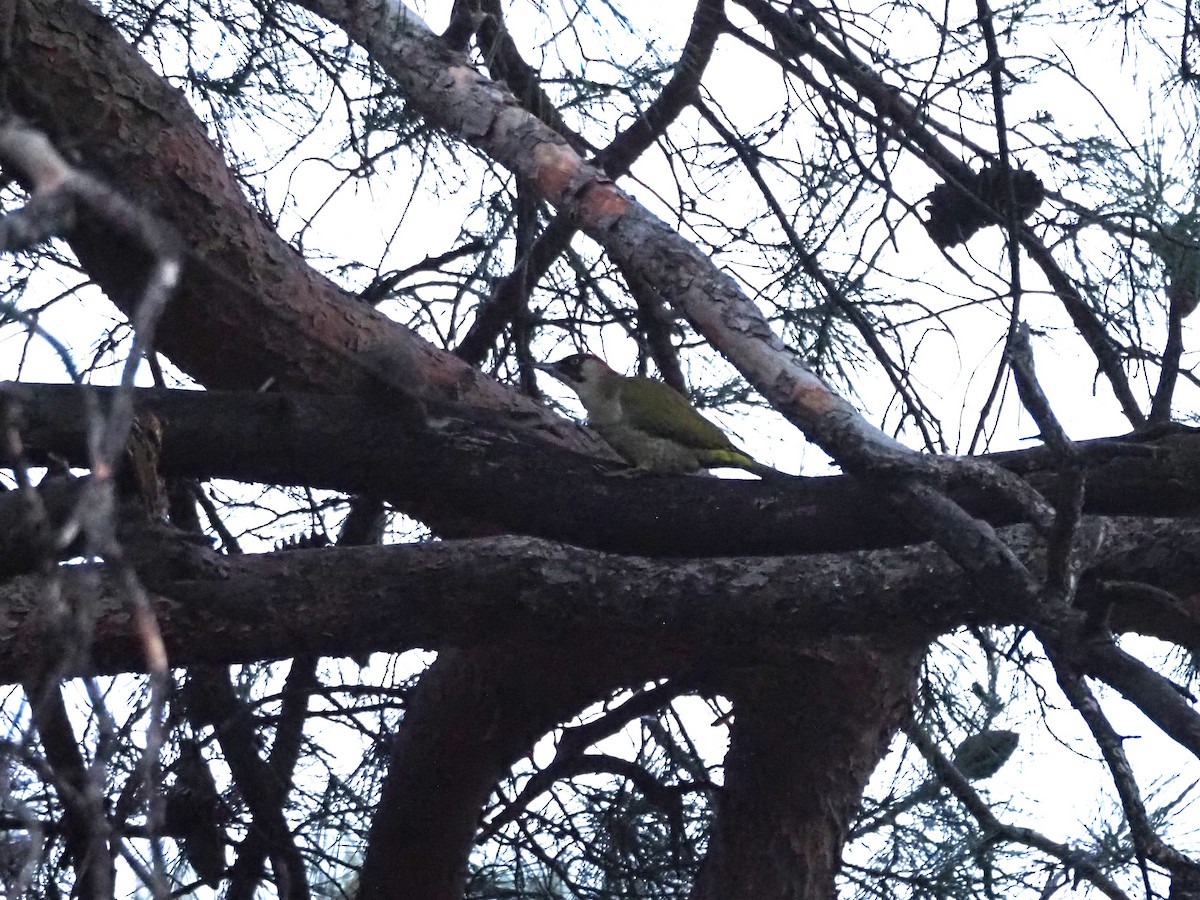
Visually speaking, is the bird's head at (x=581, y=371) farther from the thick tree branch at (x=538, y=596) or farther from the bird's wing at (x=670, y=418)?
the thick tree branch at (x=538, y=596)

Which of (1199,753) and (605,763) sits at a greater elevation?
(605,763)

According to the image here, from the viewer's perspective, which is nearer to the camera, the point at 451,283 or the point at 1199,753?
the point at 1199,753

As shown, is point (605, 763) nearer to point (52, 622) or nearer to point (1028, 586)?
point (1028, 586)

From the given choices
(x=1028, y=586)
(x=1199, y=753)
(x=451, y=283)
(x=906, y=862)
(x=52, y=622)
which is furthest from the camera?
(x=451, y=283)

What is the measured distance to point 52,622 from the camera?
2.67 ft

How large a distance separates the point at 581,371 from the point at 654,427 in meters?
0.38

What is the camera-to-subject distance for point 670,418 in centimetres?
345

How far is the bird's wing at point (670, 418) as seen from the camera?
3398 millimetres

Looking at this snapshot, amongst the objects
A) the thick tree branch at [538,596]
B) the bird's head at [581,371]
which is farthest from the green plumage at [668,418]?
the thick tree branch at [538,596]

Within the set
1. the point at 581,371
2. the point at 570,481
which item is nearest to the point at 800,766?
the point at 570,481

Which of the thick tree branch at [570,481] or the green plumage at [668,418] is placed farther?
the green plumage at [668,418]

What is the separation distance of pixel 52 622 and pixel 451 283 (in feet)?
10.1

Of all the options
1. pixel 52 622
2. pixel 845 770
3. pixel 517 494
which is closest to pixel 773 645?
pixel 845 770

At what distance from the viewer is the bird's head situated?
3.60m
